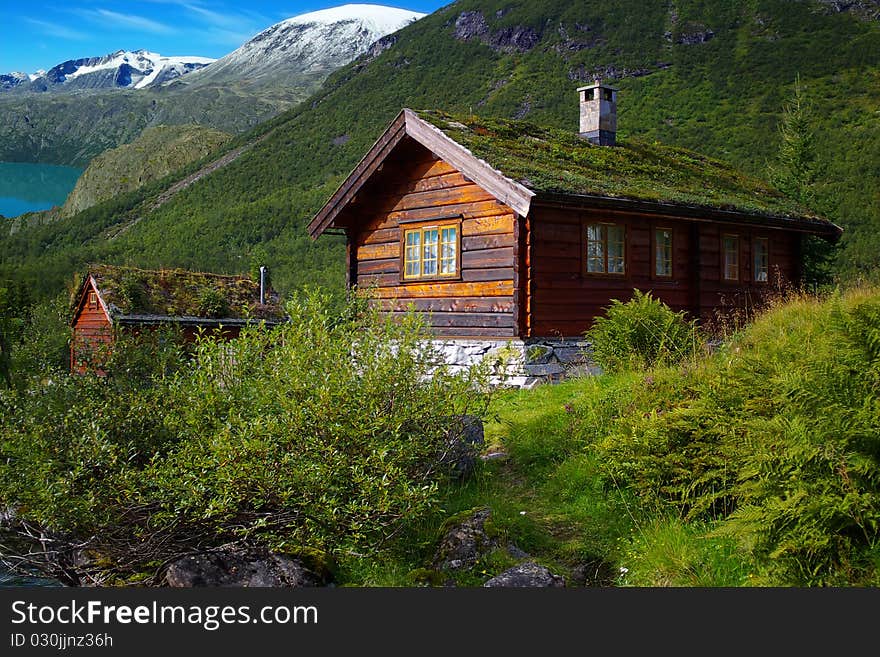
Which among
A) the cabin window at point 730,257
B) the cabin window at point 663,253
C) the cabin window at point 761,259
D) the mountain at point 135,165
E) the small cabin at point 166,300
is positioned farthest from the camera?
the mountain at point 135,165

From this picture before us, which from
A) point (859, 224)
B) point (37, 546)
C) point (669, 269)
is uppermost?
point (859, 224)

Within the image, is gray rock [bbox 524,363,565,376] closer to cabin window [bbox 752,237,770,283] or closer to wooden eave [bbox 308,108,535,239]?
wooden eave [bbox 308,108,535,239]

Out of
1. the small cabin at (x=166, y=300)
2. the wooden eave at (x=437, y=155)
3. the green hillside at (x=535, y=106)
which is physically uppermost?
the green hillside at (x=535, y=106)

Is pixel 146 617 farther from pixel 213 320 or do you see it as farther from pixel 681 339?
pixel 213 320

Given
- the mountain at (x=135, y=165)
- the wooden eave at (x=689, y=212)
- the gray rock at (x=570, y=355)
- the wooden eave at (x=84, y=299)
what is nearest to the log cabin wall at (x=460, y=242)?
the gray rock at (x=570, y=355)

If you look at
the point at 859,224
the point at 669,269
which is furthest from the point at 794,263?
the point at 859,224

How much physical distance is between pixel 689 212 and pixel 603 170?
76.6 inches

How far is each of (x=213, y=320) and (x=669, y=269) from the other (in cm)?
1389

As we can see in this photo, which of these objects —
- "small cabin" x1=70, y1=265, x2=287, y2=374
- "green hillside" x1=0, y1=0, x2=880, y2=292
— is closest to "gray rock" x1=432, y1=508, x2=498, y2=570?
"small cabin" x1=70, y1=265, x2=287, y2=374

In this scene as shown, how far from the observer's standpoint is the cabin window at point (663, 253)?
52.6 feet

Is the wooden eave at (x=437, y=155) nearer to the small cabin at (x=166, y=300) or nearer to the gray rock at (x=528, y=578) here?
the small cabin at (x=166, y=300)

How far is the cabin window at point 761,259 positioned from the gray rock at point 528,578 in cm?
1407

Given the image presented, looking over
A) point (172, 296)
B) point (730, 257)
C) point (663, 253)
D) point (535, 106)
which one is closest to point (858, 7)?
point (535, 106)

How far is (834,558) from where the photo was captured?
500 cm
